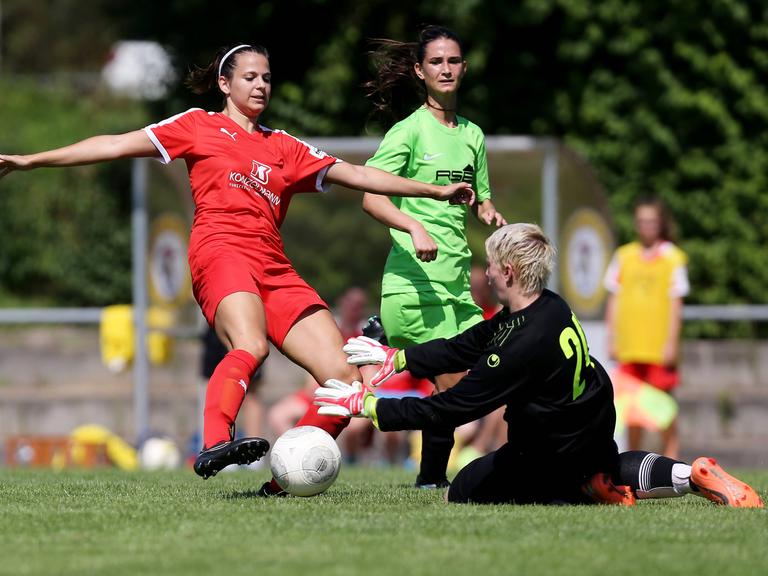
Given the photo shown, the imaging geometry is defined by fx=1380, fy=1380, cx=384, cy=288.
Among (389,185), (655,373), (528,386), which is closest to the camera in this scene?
(528,386)

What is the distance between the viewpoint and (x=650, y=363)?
1192cm

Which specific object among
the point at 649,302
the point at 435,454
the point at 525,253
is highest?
the point at 525,253

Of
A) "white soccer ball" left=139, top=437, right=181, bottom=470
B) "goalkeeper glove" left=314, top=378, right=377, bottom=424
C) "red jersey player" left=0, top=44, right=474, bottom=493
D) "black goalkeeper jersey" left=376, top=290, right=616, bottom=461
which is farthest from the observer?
"white soccer ball" left=139, top=437, right=181, bottom=470

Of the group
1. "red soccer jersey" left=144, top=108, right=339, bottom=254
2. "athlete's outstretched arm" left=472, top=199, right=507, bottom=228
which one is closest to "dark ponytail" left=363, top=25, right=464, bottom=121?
"athlete's outstretched arm" left=472, top=199, right=507, bottom=228

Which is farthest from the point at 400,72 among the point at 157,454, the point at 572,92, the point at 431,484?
the point at 572,92

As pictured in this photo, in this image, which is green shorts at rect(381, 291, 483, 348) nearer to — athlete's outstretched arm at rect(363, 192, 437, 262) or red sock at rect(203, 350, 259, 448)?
athlete's outstretched arm at rect(363, 192, 437, 262)

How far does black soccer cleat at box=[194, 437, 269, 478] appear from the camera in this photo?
19.4ft

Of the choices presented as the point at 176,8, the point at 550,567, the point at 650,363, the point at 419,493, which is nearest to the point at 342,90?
the point at 176,8

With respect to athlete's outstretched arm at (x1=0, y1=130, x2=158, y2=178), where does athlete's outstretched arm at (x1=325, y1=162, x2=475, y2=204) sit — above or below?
below

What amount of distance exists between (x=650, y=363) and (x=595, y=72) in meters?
5.78

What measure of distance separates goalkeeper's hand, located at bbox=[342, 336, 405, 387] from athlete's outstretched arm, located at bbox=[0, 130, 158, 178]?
58.4 inches

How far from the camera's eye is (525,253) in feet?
19.3

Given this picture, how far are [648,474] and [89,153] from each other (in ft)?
10.0

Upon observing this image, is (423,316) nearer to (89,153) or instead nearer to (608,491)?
(608,491)
